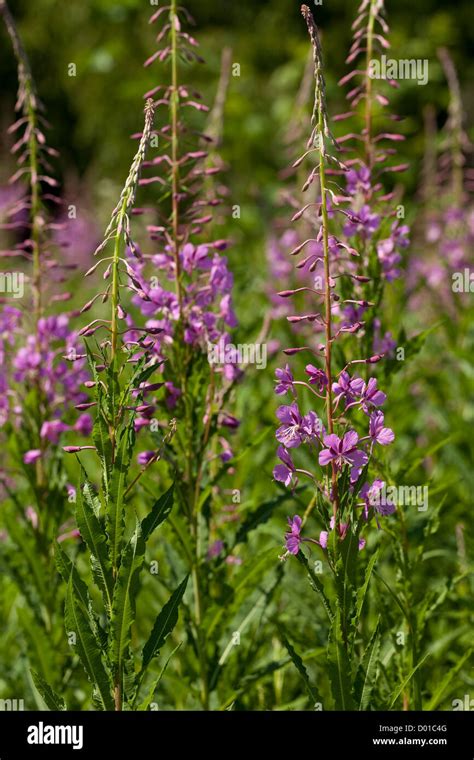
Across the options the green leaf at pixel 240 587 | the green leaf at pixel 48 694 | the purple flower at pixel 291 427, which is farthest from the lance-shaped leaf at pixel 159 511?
the green leaf at pixel 240 587

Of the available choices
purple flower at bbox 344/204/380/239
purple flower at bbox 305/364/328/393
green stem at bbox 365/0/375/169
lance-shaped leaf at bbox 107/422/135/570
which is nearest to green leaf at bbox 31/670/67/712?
lance-shaped leaf at bbox 107/422/135/570

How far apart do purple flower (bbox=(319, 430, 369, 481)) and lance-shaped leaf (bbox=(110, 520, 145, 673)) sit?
0.43 m

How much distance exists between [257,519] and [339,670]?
0.79 metres

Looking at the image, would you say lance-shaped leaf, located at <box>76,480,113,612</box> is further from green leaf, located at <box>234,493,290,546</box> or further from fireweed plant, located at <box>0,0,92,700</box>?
fireweed plant, located at <box>0,0,92,700</box>

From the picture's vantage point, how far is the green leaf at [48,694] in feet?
6.90

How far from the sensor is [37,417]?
10.5ft

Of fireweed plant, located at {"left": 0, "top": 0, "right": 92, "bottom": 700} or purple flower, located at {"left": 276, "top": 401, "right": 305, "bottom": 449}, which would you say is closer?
purple flower, located at {"left": 276, "top": 401, "right": 305, "bottom": 449}

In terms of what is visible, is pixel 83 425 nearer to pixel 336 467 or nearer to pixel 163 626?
pixel 163 626

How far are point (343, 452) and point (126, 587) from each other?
0.54 m

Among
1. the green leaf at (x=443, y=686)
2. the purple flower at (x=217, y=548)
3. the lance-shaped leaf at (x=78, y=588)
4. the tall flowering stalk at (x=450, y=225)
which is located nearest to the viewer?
the lance-shaped leaf at (x=78, y=588)

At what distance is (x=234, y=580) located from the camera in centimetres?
279

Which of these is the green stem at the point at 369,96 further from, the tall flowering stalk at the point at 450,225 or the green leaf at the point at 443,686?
the green leaf at the point at 443,686

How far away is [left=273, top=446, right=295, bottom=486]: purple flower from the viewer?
205cm

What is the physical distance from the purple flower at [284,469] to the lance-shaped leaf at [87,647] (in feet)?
1.61
